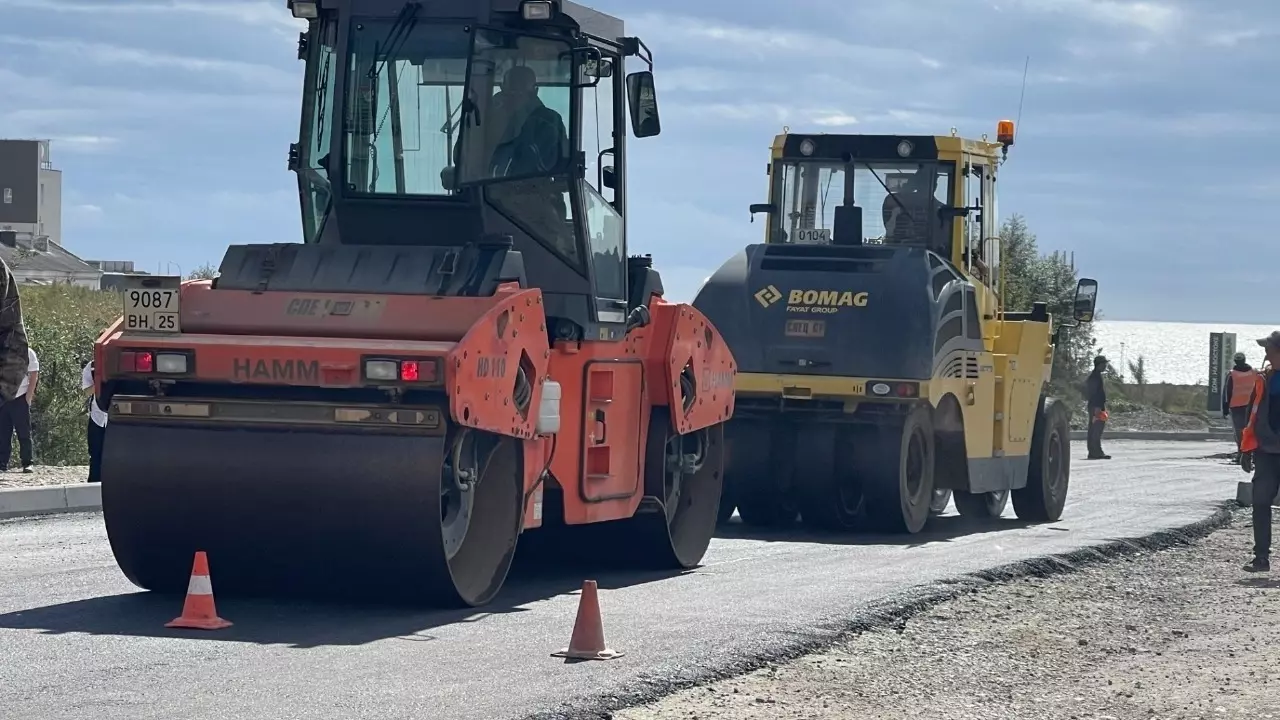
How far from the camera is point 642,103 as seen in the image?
11508 millimetres

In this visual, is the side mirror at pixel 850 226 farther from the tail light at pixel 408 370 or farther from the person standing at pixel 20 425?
the tail light at pixel 408 370

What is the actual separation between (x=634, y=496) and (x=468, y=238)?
2.16 metres

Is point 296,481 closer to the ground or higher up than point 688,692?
higher up

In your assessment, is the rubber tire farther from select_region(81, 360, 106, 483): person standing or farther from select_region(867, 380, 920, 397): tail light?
select_region(81, 360, 106, 483): person standing

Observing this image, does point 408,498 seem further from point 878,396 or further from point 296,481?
point 878,396

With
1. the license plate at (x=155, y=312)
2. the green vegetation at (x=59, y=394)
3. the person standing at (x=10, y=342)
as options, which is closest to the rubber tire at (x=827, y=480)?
the license plate at (x=155, y=312)

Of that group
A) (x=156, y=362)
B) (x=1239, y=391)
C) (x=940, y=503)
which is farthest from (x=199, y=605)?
(x=1239, y=391)

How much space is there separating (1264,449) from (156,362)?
→ 854 centimetres

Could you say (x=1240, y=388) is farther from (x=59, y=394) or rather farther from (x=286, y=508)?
(x=286, y=508)

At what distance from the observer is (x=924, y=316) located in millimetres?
15641

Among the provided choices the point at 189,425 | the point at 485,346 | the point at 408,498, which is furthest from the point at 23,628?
the point at 485,346

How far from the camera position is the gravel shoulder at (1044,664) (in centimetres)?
773

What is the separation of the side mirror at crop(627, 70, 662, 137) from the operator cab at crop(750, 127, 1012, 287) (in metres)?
5.69

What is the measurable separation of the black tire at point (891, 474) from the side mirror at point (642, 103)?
4.92 meters
